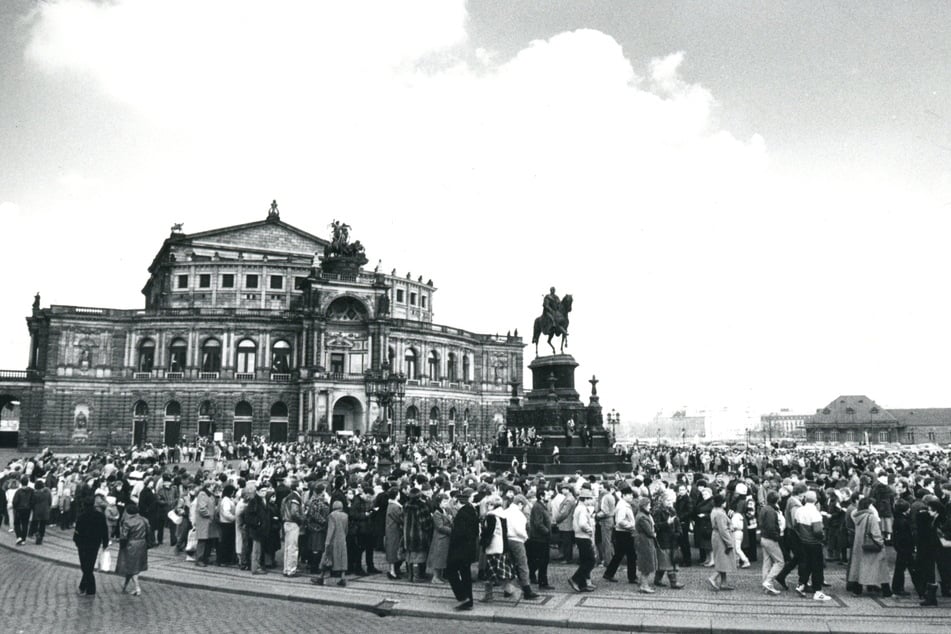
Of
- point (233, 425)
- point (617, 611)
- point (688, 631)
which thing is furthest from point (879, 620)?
point (233, 425)

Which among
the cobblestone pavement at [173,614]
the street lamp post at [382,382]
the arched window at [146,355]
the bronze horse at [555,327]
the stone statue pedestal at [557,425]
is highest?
the arched window at [146,355]

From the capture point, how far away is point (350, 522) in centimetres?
1443

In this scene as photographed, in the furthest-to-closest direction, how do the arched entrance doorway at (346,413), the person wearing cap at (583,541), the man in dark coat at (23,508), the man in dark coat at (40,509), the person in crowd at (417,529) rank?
the arched entrance doorway at (346,413) < the man in dark coat at (23,508) < the man in dark coat at (40,509) < the person in crowd at (417,529) < the person wearing cap at (583,541)

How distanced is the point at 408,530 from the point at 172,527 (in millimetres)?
8343

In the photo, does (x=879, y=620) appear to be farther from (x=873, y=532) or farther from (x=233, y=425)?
(x=233, y=425)

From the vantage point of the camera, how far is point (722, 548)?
1279 centimetres

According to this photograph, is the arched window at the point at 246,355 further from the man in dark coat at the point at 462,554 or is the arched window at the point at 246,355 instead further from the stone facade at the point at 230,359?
the man in dark coat at the point at 462,554

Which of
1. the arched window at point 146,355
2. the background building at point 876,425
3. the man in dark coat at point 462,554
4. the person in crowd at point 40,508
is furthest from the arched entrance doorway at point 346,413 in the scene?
the background building at point 876,425

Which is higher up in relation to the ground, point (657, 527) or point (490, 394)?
point (490, 394)

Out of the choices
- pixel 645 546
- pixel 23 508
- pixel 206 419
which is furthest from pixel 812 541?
pixel 206 419

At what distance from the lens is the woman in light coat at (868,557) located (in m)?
12.0

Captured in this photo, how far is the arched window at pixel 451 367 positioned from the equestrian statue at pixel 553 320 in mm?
37917

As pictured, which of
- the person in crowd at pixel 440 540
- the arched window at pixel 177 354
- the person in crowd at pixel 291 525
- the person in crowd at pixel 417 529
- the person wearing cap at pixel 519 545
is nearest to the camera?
the person wearing cap at pixel 519 545

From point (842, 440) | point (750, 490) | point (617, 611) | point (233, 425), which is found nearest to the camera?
point (617, 611)
